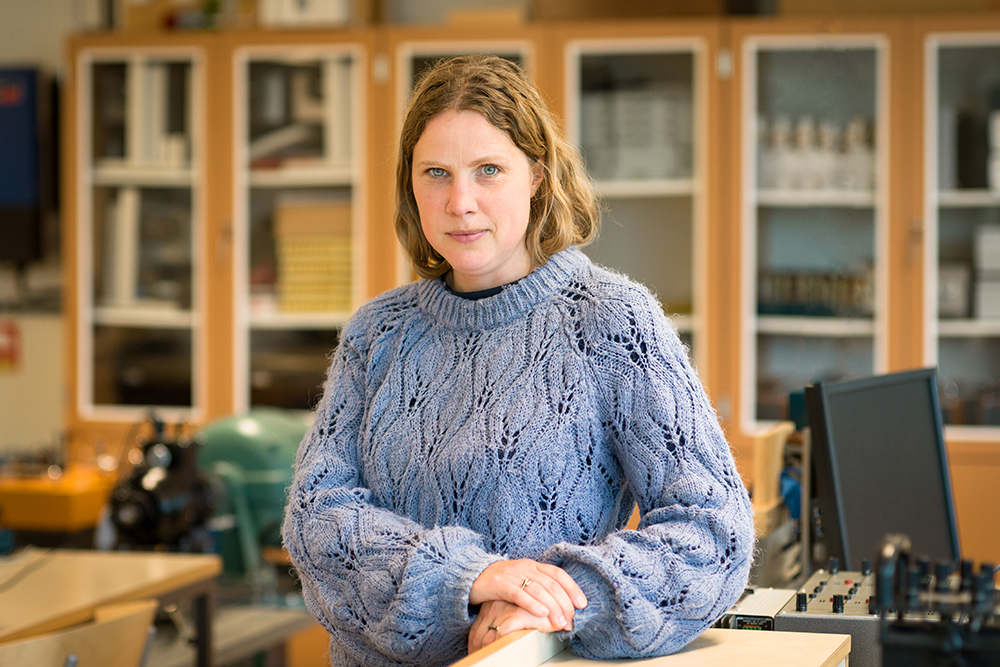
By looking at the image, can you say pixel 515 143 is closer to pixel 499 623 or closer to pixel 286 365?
pixel 499 623

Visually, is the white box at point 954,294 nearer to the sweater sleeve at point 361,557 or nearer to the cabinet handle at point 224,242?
the cabinet handle at point 224,242

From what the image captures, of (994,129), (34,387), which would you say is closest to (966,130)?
(994,129)

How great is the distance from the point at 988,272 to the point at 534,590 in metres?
2.93

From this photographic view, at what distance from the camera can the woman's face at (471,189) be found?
4.23ft

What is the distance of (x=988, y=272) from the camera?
3549 mm

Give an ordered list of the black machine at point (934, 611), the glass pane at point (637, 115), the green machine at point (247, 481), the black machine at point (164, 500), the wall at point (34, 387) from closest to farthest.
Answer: the black machine at point (934, 611) → the black machine at point (164, 500) → the green machine at point (247, 481) → the glass pane at point (637, 115) → the wall at point (34, 387)

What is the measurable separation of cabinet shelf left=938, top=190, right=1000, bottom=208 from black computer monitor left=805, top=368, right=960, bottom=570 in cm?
203

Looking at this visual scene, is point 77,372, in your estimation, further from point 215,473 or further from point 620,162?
point 620,162

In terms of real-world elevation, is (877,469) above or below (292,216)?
below

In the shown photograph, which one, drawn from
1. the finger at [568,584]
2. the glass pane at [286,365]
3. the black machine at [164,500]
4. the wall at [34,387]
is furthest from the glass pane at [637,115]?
the finger at [568,584]

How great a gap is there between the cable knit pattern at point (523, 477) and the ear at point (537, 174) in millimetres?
96

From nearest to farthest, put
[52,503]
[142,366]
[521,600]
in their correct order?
[521,600] < [52,503] < [142,366]

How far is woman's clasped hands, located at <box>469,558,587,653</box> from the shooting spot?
110cm

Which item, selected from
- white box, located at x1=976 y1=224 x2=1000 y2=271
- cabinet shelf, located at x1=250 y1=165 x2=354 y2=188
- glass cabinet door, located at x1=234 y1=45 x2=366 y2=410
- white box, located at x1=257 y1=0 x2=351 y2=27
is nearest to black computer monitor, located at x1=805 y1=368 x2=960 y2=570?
white box, located at x1=976 y1=224 x2=1000 y2=271
